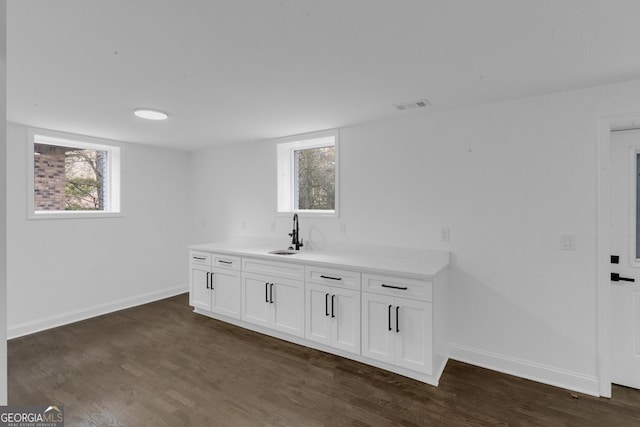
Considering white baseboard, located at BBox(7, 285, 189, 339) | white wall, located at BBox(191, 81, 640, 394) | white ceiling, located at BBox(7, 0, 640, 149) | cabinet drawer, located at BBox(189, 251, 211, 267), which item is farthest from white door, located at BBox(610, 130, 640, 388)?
white baseboard, located at BBox(7, 285, 189, 339)

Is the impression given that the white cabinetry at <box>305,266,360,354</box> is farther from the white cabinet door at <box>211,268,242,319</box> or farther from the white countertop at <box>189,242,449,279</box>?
the white cabinet door at <box>211,268,242,319</box>

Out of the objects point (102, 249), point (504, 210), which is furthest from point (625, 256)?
point (102, 249)

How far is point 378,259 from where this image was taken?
305 cm

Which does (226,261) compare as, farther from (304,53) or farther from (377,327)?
(304,53)

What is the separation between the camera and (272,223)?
4125mm

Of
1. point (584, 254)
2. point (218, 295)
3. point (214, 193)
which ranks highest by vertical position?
point (214, 193)

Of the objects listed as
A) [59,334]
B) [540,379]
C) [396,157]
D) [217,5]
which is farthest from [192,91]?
[540,379]

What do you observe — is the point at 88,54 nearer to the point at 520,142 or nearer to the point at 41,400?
the point at 41,400

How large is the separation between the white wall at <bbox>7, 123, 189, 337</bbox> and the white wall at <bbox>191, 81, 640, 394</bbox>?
302cm

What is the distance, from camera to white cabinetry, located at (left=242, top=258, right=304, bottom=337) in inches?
122

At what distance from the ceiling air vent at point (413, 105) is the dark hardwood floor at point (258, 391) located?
2329 millimetres

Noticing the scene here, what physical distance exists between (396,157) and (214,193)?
2.94 meters

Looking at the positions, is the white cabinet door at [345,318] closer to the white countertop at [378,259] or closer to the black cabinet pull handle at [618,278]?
the white countertop at [378,259]

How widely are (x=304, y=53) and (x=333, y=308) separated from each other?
212cm
